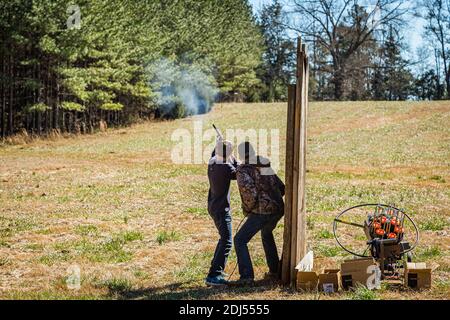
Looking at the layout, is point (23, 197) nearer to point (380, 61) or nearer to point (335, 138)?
point (335, 138)

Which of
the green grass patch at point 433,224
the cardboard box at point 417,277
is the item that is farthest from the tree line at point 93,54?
the cardboard box at point 417,277

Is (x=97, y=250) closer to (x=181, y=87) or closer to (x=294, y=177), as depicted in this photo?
(x=294, y=177)

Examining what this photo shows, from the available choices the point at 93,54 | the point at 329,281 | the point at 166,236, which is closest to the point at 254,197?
the point at 329,281

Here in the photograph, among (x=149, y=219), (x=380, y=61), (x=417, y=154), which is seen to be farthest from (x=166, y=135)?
(x=380, y=61)

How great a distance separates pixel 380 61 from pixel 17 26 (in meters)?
55.8

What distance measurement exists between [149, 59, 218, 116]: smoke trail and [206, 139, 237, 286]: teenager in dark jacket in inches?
1405

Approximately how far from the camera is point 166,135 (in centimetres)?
3766

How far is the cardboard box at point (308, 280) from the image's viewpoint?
7891 millimetres

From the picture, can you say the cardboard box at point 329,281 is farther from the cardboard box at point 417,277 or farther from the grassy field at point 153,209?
the cardboard box at point 417,277

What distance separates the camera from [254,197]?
8.34 m

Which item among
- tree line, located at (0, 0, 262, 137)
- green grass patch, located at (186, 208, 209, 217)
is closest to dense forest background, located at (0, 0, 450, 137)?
tree line, located at (0, 0, 262, 137)

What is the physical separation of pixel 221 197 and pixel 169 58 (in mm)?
37322

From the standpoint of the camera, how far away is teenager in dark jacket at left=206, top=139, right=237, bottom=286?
8570 millimetres

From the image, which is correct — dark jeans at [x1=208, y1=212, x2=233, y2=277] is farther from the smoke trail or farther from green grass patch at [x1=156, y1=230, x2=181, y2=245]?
the smoke trail
